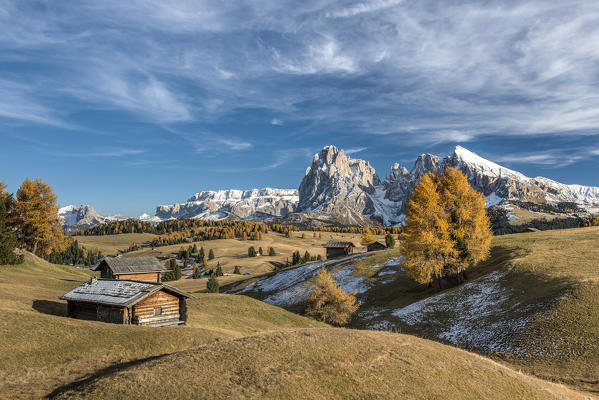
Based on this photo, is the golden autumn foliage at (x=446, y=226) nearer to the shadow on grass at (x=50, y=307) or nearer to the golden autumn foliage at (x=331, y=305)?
the golden autumn foliage at (x=331, y=305)

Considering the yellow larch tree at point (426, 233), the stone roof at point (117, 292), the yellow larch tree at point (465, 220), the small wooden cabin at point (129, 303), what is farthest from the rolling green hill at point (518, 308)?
the stone roof at point (117, 292)

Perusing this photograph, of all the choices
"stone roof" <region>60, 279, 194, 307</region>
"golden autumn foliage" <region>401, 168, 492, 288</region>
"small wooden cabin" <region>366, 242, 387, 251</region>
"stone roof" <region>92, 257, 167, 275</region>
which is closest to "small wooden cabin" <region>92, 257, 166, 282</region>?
"stone roof" <region>92, 257, 167, 275</region>

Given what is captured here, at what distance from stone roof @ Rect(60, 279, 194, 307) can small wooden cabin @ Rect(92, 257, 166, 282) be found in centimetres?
1861

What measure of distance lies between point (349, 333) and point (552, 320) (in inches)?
762

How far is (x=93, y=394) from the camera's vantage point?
15430mm

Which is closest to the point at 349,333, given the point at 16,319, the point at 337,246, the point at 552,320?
the point at 552,320

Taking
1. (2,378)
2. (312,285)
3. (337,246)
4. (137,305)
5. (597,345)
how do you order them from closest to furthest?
(2,378) < (597,345) < (137,305) < (312,285) < (337,246)

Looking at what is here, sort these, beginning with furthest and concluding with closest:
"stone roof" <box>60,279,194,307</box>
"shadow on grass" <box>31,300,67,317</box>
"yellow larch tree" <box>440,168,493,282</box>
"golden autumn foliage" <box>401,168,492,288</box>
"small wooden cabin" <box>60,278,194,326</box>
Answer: "yellow larch tree" <box>440,168,493,282</box> → "golden autumn foliage" <box>401,168,492,288</box> → "shadow on grass" <box>31,300,67,317</box> → "small wooden cabin" <box>60,278,194,326</box> → "stone roof" <box>60,279,194,307</box>

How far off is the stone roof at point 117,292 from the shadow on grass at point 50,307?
1.99 metres

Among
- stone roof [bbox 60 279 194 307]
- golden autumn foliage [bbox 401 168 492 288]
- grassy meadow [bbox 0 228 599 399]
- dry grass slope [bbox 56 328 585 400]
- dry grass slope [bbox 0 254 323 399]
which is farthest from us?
golden autumn foliage [bbox 401 168 492 288]

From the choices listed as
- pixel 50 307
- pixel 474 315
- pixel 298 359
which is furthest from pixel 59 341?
pixel 474 315

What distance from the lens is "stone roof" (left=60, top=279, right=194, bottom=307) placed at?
34.1 metres

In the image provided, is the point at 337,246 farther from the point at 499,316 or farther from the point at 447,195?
the point at 499,316

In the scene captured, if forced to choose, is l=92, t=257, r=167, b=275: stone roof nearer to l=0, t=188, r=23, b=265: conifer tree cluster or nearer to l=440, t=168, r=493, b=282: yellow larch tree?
l=0, t=188, r=23, b=265: conifer tree cluster
